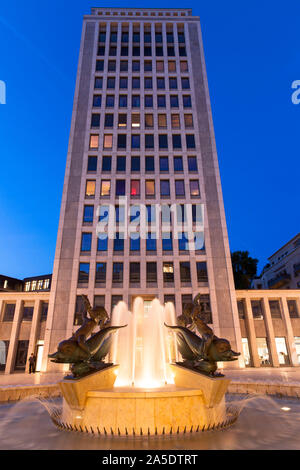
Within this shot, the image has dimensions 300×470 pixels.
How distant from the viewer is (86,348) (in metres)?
7.95

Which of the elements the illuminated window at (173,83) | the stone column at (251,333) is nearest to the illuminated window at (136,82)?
the illuminated window at (173,83)

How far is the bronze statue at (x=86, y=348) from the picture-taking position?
302 inches

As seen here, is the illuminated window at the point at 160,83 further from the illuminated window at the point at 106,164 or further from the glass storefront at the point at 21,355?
the glass storefront at the point at 21,355

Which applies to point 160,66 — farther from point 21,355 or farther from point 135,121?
point 21,355

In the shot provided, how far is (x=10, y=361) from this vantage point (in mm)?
24984

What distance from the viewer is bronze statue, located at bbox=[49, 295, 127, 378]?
768cm

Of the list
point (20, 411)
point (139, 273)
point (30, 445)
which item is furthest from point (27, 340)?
point (30, 445)

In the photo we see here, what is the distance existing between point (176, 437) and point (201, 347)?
247cm

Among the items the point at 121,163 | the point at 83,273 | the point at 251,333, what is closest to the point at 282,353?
the point at 251,333

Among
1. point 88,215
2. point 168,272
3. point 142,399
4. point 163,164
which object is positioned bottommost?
point 142,399

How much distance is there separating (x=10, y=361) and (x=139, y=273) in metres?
14.6

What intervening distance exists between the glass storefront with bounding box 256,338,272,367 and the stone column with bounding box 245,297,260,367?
736 mm

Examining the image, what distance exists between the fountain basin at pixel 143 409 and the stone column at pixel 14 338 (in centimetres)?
2163
